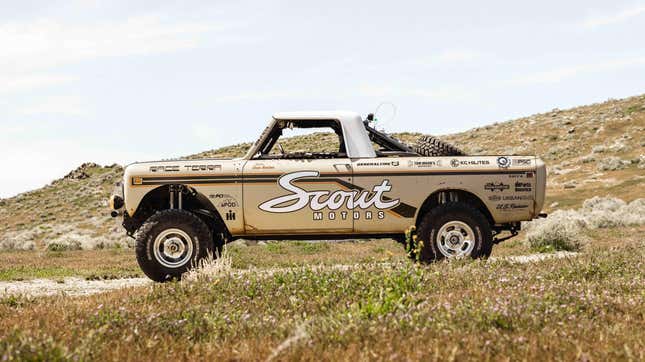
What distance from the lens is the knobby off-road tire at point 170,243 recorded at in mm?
10180

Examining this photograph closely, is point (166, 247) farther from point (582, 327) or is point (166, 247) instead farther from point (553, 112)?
point (553, 112)

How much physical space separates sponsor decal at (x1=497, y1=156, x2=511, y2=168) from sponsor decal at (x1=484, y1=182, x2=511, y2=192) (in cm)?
29

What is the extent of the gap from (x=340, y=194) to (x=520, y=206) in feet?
9.57

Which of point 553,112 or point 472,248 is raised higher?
point 553,112

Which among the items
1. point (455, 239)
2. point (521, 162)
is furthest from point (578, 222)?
point (455, 239)

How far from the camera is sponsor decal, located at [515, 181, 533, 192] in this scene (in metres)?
10.6

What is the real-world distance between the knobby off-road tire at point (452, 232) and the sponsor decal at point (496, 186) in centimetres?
44

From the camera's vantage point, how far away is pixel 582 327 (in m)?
5.45

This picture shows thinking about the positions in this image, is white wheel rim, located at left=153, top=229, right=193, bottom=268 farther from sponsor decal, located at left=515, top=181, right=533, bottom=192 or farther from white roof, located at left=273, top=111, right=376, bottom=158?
sponsor decal, located at left=515, top=181, right=533, bottom=192

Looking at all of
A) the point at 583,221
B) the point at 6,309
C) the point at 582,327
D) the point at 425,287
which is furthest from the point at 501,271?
the point at 583,221

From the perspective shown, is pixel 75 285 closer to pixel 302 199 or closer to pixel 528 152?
pixel 302 199

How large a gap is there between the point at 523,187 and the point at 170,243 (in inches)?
221

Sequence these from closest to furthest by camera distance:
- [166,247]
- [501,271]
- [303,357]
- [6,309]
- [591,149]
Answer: [303,357] → [6,309] → [501,271] → [166,247] → [591,149]

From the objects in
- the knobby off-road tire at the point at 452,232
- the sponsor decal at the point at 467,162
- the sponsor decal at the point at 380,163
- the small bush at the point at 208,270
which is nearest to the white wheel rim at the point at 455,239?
the knobby off-road tire at the point at 452,232
